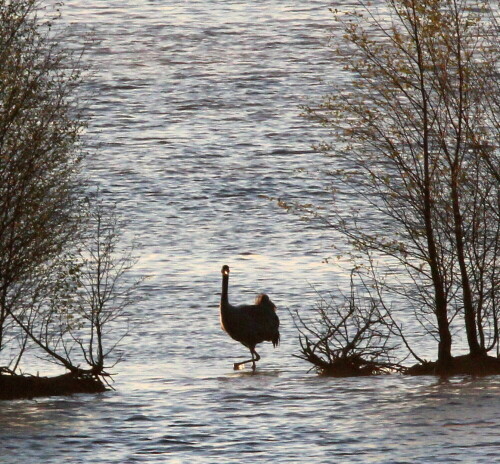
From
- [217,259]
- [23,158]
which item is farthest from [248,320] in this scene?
[217,259]

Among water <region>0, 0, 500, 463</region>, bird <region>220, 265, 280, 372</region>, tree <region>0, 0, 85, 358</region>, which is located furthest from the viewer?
bird <region>220, 265, 280, 372</region>

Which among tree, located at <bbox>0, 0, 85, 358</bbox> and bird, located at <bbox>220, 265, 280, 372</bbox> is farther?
bird, located at <bbox>220, 265, 280, 372</bbox>

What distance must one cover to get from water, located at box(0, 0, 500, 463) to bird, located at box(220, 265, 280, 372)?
65 cm

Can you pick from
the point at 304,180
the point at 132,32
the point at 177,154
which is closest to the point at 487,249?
the point at 304,180

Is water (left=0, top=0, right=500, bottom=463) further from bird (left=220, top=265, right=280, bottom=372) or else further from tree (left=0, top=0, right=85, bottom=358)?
tree (left=0, top=0, right=85, bottom=358)

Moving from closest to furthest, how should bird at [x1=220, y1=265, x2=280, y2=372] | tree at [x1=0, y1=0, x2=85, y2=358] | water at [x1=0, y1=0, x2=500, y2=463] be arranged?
water at [x1=0, y1=0, x2=500, y2=463] < tree at [x1=0, y1=0, x2=85, y2=358] < bird at [x1=220, y1=265, x2=280, y2=372]

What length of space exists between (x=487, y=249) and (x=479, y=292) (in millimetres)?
656

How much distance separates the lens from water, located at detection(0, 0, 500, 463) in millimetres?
15836

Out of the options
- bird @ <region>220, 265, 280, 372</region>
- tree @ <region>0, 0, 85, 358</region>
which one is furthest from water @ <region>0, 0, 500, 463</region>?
tree @ <region>0, 0, 85, 358</region>

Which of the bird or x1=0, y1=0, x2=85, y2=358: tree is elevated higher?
x1=0, y1=0, x2=85, y2=358: tree

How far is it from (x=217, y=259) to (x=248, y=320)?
53.9ft

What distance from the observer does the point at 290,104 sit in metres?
62.1

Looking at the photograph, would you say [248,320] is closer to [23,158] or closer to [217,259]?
[23,158]

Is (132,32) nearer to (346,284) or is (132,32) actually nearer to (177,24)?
(177,24)
